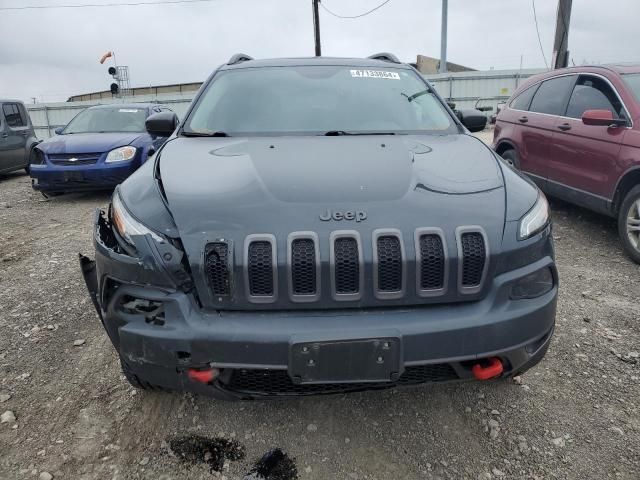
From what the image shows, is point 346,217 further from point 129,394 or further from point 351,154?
point 129,394

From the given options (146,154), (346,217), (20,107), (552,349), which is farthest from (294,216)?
(20,107)

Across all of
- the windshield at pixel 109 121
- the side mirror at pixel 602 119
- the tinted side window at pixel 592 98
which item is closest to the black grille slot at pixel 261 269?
the side mirror at pixel 602 119

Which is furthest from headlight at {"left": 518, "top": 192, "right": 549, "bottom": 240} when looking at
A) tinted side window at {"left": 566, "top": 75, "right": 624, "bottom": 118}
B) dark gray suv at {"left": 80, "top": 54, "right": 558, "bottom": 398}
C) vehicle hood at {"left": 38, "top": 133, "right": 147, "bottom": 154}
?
vehicle hood at {"left": 38, "top": 133, "right": 147, "bottom": 154}

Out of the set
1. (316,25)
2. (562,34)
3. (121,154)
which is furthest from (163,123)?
(316,25)

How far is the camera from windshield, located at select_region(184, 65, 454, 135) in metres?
2.96

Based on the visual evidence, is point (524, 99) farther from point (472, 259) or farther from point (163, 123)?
point (472, 259)

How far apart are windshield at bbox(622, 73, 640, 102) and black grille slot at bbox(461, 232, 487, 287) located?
356 centimetres

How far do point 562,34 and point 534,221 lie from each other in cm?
1179

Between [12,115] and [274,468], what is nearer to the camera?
[274,468]

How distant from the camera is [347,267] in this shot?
1802mm

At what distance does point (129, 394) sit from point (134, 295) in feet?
3.13

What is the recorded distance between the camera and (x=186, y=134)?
9.80 feet

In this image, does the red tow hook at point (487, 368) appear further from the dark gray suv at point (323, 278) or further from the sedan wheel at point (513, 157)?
the sedan wheel at point (513, 157)

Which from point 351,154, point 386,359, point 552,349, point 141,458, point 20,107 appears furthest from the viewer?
point 20,107
